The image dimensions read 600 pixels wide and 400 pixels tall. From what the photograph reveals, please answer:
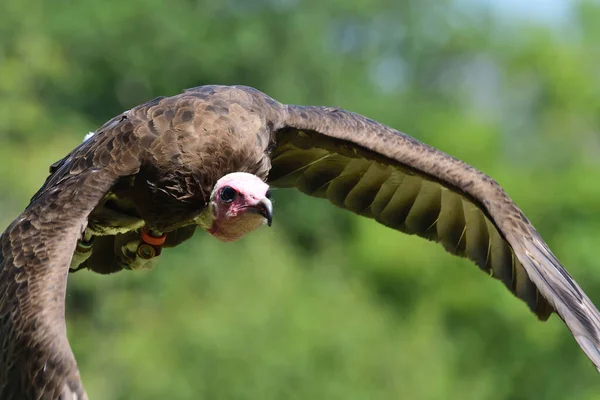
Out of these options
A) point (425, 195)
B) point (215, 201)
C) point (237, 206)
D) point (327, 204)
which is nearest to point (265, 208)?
point (237, 206)

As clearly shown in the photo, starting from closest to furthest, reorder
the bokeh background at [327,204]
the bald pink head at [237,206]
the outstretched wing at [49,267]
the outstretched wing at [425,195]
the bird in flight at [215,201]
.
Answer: the outstretched wing at [49,267]
the bird in flight at [215,201]
the bald pink head at [237,206]
the outstretched wing at [425,195]
the bokeh background at [327,204]

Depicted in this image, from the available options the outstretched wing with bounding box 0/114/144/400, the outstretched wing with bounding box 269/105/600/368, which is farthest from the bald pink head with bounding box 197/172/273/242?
the outstretched wing with bounding box 269/105/600/368

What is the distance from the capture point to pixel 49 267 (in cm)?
816

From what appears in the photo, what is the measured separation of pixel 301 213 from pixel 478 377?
31.5 ft

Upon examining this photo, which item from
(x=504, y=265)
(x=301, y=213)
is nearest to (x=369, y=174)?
(x=504, y=265)

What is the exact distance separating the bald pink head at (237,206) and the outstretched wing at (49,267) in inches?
25.4

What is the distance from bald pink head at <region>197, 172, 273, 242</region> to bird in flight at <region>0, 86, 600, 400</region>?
13mm

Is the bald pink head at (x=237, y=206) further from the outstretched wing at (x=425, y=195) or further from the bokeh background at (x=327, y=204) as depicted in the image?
the bokeh background at (x=327, y=204)

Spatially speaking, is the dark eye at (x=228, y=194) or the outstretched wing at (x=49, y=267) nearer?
the outstretched wing at (x=49, y=267)

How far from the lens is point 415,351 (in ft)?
120

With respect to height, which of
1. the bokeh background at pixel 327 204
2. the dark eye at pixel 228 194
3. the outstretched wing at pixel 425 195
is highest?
the dark eye at pixel 228 194

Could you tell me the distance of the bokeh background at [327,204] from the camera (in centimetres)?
3512

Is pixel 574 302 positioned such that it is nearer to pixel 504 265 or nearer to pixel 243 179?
pixel 504 265

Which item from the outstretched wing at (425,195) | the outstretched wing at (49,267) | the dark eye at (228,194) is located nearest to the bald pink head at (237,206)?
the dark eye at (228,194)
